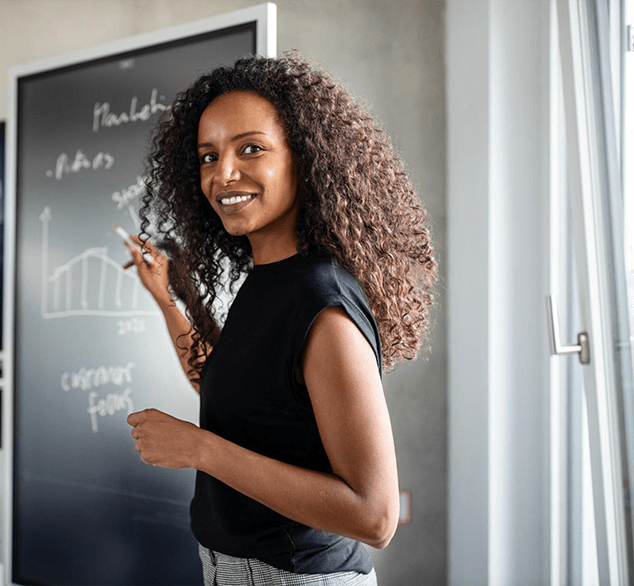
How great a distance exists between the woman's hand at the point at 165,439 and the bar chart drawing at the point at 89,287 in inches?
27.6

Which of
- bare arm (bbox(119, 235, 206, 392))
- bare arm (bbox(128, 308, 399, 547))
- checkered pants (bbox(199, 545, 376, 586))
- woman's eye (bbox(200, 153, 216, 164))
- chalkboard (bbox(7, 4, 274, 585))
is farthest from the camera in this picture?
chalkboard (bbox(7, 4, 274, 585))

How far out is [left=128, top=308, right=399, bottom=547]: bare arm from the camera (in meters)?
0.83

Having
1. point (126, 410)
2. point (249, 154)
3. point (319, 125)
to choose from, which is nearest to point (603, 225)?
point (319, 125)

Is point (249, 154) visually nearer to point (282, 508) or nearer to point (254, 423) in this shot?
point (254, 423)

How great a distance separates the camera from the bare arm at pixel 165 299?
1466 millimetres

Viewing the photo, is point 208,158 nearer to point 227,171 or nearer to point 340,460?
point 227,171

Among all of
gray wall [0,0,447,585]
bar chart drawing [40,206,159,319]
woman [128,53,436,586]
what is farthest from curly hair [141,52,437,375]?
gray wall [0,0,447,585]

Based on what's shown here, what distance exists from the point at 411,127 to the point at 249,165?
1.05 metres

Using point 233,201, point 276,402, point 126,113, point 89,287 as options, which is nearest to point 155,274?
point 89,287

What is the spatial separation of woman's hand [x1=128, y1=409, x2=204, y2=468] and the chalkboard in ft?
2.08

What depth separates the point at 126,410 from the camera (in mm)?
1732

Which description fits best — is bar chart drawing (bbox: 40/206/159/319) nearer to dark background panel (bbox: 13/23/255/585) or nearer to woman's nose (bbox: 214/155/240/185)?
dark background panel (bbox: 13/23/255/585)

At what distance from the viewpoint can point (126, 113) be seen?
1.71 metres

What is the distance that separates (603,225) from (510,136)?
48 centimetres
